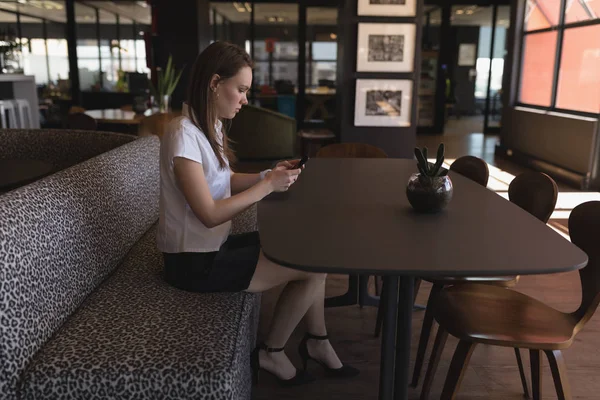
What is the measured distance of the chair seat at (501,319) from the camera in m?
1.58

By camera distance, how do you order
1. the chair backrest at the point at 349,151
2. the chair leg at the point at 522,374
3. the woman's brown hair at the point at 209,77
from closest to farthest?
the woman's brown hair at the point at 209,77
the chair leg at the point at 522,374
the chair backrest at the point at 349,151

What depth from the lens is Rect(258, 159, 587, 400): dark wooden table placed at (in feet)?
4.11

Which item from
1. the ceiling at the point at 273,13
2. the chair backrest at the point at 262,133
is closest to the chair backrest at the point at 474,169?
the chair backrest at the point at 262,133

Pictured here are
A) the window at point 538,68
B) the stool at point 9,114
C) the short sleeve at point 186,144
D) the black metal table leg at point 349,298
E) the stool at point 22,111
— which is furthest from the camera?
the window at point 538,68

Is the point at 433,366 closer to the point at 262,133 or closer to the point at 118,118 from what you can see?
the point at 118,118

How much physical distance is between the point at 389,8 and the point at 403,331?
4779 mm

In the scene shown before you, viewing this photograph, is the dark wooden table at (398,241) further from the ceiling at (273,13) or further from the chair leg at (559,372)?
the ceiling at (273,13)

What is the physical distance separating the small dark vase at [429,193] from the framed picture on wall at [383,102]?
14.1ft

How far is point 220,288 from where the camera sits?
183 cm

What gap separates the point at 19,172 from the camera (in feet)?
7.94

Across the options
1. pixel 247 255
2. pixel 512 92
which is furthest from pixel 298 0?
pixel 247 255

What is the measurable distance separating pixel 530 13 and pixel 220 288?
24.4 feet

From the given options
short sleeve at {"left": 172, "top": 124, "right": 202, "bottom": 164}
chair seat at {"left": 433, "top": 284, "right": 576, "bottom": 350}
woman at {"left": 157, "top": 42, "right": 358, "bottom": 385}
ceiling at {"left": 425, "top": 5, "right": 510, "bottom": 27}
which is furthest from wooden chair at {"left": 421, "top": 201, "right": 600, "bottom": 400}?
ceiling at {"left": 425, "top": 5, "right": 510, "bottom": 27}

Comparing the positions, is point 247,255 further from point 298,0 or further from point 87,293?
point 298,0
